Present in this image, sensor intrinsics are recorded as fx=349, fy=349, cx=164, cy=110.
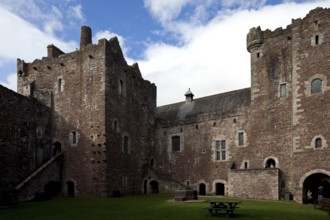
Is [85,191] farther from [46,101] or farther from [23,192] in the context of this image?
[46,101]

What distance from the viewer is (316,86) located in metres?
25.7

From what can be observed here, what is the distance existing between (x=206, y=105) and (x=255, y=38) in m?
10.2

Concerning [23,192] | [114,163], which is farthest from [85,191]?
[23,192]

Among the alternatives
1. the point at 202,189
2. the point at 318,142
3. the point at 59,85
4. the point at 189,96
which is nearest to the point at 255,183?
the point at 318,142

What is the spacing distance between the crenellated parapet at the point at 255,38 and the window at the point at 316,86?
630cm

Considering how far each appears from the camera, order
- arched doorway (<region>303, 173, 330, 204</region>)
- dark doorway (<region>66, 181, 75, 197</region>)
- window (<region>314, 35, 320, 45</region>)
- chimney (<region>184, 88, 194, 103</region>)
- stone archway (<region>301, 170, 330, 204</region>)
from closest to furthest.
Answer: stone archway (<region>301, 170, 330, 204</region>) → arched doorway (<region>303, 173, 330, 204</region>) → window (<region>314, 35, 320, 45</region>) → dark doorway (<region>66, 181, 75, 197</region>) → chimney (<region>184, 88, 194, 103</region>)

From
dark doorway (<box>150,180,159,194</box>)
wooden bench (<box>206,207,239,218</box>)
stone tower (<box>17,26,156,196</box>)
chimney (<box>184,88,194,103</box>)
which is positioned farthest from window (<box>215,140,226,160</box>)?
wooden bench (<box>206,207,239,218</box>)

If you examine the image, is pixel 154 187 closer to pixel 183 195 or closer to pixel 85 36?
pixel 183 195

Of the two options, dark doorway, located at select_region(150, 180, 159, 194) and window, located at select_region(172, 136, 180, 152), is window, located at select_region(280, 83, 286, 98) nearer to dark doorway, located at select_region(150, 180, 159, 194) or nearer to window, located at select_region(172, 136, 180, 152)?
window, located at select_region(172, 136, 180, 152)

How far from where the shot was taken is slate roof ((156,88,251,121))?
117ft

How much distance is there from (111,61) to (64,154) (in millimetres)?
8819

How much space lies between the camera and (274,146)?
28.2 m

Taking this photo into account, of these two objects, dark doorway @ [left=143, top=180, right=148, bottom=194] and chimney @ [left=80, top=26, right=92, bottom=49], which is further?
dark doorway @ [left=143, top=180, right=148, bottom=194]

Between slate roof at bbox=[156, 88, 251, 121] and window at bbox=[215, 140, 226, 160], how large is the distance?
11.0ft
